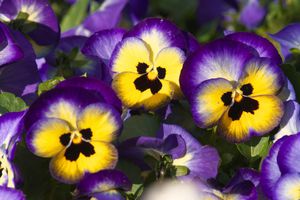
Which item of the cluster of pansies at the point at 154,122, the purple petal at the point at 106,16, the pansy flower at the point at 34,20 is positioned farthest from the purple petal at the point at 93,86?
the purple petal at the point at 106,16

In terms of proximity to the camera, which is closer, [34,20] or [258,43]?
[258,43]

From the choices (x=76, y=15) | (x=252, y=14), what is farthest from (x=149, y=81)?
(x=252, y=14)

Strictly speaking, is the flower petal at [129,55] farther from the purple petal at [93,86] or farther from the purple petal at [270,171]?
the purple petal at [270,171]

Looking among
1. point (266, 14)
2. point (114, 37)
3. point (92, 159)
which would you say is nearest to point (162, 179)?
point (92, 159)

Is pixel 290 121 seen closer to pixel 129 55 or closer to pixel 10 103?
pixel 129 55

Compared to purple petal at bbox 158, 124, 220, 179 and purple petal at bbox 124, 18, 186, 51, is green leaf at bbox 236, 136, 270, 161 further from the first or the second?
purple petal at bbox 124, 18, 186, 51

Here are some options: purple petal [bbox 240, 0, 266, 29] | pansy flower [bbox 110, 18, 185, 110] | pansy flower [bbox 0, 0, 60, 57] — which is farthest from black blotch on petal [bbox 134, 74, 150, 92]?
purple petal [bbox 240, 0, 266, 29]

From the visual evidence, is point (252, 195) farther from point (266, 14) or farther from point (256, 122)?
point (266, 14)
